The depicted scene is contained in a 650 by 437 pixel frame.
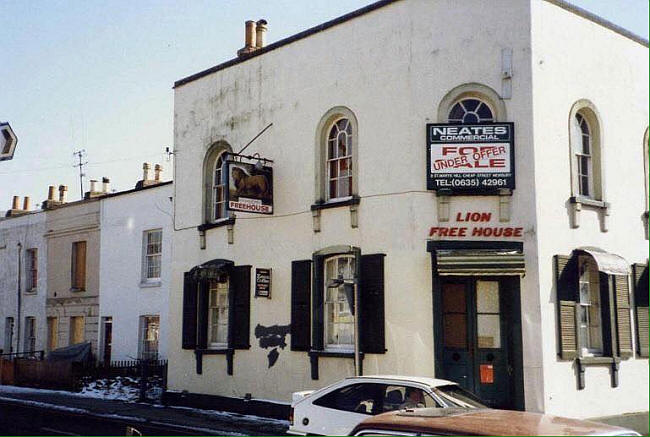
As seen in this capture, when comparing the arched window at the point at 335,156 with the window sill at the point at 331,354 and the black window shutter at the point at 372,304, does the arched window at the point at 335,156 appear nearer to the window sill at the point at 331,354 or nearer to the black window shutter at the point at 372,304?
the black window shutter at the point at 372,304

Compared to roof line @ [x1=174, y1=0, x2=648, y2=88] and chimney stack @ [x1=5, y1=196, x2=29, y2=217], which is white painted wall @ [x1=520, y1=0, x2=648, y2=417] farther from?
chimney stack @ [x1=5, y1=196, x2=29, y2=217]

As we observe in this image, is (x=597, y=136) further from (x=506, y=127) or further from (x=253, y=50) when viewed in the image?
(x=253, y=50)

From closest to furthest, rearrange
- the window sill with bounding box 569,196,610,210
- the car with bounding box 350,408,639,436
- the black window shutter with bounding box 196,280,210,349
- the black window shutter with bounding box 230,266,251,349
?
the car with bounding box 350,408,639,436, the window sill with bounding box 569,196,610,210, the black window shutter with bounding box 230,266,251,349, the black window shutter with bounding box 196,280,210,349

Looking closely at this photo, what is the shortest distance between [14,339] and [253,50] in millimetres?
18936

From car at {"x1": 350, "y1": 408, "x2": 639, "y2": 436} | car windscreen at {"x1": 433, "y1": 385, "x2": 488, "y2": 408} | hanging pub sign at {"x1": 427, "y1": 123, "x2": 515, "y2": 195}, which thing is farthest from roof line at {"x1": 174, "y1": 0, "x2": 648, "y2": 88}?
car at {"x1": 350, "y1": 408, "x2": 639, "y2": 436}

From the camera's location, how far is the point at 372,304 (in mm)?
15773

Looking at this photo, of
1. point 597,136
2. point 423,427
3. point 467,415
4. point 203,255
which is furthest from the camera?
Result: point 203,255

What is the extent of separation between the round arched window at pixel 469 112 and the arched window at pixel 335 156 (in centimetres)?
229

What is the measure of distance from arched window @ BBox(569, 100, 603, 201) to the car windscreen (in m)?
6.85

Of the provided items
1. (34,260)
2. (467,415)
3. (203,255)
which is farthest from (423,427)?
(34,260)

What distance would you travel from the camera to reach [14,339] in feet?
106

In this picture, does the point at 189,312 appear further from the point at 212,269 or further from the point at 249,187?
the point at 249,187

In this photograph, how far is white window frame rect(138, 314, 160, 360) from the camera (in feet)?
83.9

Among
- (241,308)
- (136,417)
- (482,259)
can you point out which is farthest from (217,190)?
(482,259)
